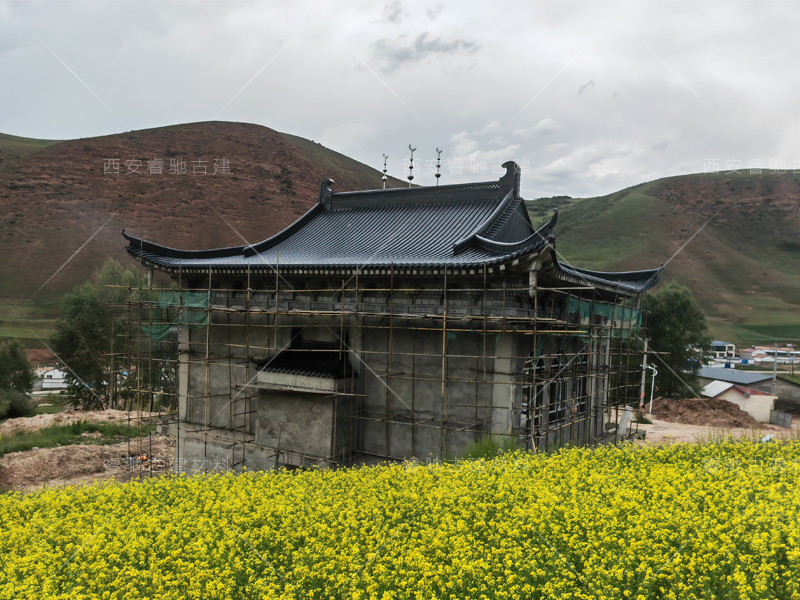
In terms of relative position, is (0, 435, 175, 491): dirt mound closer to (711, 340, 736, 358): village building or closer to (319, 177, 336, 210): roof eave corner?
(319, 177, 336, 210): roof eave corner

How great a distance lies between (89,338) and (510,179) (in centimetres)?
3094

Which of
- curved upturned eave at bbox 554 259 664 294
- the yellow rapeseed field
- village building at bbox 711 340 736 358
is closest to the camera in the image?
the yellow rapeseed field

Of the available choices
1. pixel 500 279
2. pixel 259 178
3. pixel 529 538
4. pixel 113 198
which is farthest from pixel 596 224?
pixel 529 538

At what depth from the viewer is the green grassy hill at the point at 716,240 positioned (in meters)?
78.9

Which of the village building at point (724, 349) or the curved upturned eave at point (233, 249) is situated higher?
the curved upturned eave at point (233, 249)

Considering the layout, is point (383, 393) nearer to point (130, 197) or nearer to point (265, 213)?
point (265, 213)

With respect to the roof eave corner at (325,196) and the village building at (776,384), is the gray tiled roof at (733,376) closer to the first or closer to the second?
the village building at (776,384)

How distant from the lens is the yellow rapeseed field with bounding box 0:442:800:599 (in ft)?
16.6

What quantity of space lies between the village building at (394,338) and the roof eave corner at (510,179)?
7 centimetres

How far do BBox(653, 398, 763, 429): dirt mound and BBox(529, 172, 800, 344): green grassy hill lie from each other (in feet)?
156

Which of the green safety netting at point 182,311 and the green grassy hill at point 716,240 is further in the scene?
the green grassy hill at point 716,240

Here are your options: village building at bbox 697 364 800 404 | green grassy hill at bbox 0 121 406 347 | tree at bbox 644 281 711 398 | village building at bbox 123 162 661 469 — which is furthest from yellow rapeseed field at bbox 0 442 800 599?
green grassy hill at bbox 0 121 406 347

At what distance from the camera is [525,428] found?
13.4 metres

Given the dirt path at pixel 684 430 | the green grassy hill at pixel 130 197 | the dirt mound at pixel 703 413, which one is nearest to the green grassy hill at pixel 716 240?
the green grassy hill at pixel 130 197
